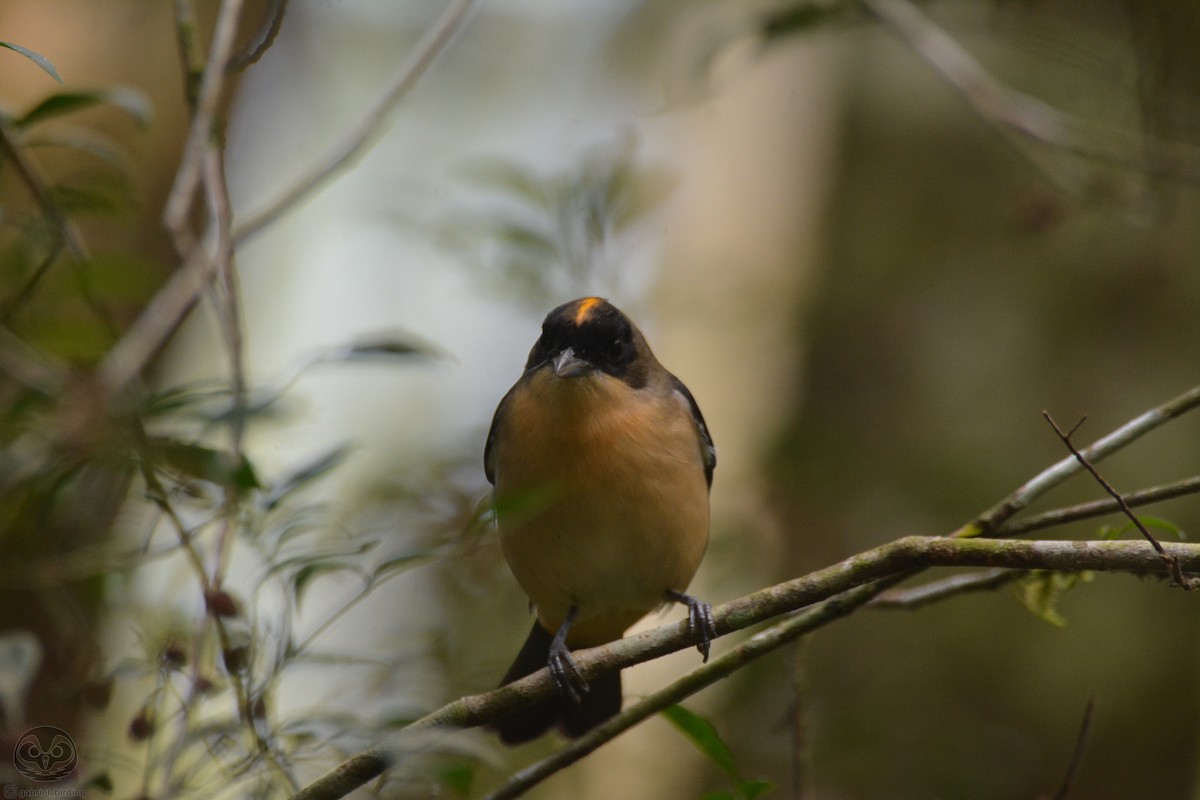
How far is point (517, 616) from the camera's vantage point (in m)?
6.36

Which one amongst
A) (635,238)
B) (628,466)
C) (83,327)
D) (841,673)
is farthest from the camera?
(841,673)

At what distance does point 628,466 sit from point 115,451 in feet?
5.60

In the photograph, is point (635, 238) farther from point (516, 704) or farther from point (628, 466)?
point (516, 704)

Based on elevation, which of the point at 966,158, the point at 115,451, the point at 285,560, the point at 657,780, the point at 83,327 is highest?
the point at 966,158

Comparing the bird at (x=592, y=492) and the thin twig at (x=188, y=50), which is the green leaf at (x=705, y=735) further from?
the thin twig at (x=188, y=50)

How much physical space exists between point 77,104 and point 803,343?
499 cm

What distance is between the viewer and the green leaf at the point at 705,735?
2742mm

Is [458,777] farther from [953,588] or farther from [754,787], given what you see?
[953,588]

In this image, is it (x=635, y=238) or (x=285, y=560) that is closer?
(x=285, y=560)

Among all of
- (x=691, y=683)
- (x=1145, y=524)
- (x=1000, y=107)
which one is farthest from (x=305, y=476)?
(x=1000, y=107)

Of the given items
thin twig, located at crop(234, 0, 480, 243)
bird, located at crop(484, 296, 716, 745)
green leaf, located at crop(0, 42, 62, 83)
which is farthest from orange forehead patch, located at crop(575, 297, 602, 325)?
green leaf, located at crop(0, 42, 62, 83)

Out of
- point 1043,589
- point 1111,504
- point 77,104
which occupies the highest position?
point 77,104

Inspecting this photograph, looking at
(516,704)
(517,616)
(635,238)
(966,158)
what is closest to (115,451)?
(516,704)

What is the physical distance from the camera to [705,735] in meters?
2.77
